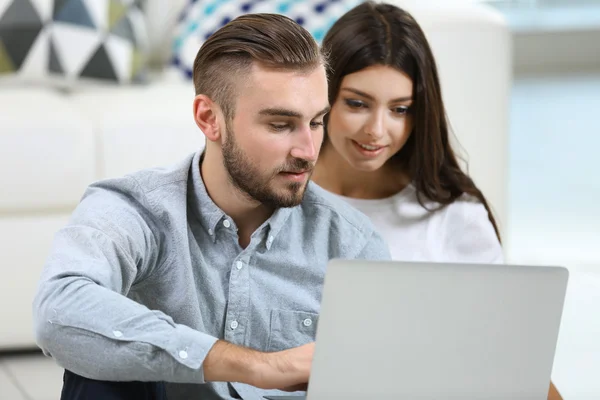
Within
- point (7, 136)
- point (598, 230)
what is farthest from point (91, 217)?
point (598, 230)

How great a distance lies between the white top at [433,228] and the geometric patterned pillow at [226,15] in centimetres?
84

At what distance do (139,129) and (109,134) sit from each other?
0.23 feet

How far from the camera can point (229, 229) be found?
1422mm

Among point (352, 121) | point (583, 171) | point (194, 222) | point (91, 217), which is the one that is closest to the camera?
point (91, 217)

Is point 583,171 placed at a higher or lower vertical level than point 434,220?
higher

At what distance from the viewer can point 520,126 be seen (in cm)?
479

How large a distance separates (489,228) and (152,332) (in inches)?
34.6

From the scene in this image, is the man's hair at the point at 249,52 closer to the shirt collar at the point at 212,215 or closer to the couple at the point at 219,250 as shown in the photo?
the couple at the point at 219,250

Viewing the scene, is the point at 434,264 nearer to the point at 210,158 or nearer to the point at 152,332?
the point at 152,332

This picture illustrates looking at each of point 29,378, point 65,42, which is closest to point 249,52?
point 29,378

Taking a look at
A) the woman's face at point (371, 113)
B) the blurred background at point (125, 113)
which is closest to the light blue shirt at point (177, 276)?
the woman's face at point (371, 113)

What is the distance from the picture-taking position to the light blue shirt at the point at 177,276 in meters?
1.17

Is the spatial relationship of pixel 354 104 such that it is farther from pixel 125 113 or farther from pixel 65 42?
pixel 65 42

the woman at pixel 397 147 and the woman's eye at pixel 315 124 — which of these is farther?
the woman at pixel 397 147
